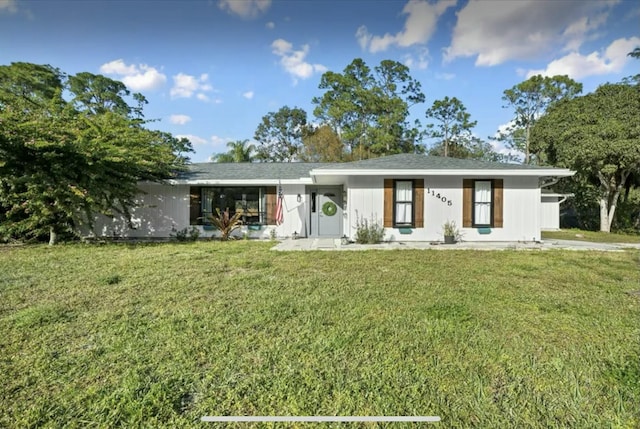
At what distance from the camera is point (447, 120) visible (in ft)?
101

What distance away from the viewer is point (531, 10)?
5.51m

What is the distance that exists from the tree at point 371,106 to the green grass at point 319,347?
22541 millimetres

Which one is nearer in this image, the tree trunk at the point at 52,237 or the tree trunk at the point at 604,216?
the tree trunk at the point at 52,237

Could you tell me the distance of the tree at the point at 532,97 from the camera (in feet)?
83.8

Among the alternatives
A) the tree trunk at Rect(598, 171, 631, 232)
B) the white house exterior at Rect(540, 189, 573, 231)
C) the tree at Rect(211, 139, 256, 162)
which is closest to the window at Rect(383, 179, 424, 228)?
the white house exterior at Rect(540, 189, 573, 231)

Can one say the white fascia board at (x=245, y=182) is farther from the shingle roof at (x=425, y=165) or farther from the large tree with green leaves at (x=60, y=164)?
the shingle roof at (x=425, y=165)

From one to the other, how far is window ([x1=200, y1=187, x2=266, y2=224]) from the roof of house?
0.46 m

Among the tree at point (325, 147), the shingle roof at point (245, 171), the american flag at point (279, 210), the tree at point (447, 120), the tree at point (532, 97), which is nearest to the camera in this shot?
the american flag at point (279, 210)

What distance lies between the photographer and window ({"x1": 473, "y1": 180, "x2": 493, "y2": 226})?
10.4 meters

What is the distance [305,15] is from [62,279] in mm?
6616

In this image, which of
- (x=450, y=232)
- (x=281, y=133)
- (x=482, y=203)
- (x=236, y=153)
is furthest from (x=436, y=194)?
(x=281, y=133)

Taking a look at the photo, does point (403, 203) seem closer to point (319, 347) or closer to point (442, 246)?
point (442, 246)

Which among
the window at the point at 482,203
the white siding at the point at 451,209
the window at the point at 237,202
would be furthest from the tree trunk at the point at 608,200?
the window at the point at 237,202

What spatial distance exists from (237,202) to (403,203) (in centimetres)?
601
